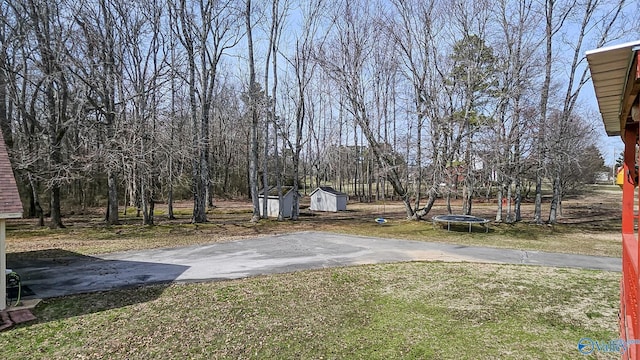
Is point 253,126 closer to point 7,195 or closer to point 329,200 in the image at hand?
point 329,200

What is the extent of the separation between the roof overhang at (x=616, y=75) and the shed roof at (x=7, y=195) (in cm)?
764

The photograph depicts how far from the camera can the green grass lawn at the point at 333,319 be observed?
4.50 m

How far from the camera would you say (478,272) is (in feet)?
26.5

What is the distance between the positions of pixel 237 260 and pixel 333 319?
451 centimetres

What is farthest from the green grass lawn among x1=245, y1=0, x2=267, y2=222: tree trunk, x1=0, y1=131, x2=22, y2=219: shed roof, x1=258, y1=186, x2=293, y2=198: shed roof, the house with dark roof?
x1=258, y1=186, x2=293, y2=198: shed roof

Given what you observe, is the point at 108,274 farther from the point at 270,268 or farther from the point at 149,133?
the point at 149,133

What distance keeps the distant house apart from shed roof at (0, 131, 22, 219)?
2133cm

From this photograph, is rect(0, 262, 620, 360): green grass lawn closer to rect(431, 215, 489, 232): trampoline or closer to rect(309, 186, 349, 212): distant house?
rect(431, 215, 489, 232): trampoline

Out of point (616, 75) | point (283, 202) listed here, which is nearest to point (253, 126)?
point (283, 202)

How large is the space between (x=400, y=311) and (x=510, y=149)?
13.3 metres

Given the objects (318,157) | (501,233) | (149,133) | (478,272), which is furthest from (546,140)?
(318,157)

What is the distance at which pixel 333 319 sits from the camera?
5520mm

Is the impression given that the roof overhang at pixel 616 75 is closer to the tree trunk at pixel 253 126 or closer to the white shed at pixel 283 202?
the tree trunk at pixel 253 126

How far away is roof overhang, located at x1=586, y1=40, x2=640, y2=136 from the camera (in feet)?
6.78
